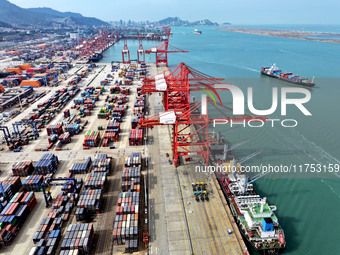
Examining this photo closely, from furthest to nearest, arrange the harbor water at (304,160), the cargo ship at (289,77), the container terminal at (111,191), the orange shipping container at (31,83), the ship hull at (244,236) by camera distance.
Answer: the orange shipping container at (31,83), the cargo ship at (289,77), the harbor water at (304,160), the ship hull at (244,236), the container terminal at (111,191)

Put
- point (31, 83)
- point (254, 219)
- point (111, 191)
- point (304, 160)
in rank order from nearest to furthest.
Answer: point (254, 219) → point (111, 191) → point (304, 160) → point (31, 83)

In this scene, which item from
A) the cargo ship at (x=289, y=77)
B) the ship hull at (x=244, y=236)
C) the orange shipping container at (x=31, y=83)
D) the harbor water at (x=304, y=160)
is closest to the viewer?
the ship hull at (x=244, y=236)

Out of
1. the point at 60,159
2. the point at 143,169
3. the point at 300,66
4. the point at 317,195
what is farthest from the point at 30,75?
the point at 300,66

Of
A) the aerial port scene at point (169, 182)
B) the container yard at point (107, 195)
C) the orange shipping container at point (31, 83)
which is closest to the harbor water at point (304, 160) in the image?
the aerial port scene at point (169, 182)

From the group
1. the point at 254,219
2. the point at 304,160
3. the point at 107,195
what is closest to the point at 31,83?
the point at 107,195

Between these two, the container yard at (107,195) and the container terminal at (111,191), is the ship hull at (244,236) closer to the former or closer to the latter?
the container terminal at (111,191)

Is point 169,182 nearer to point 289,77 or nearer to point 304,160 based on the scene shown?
point 304,160
